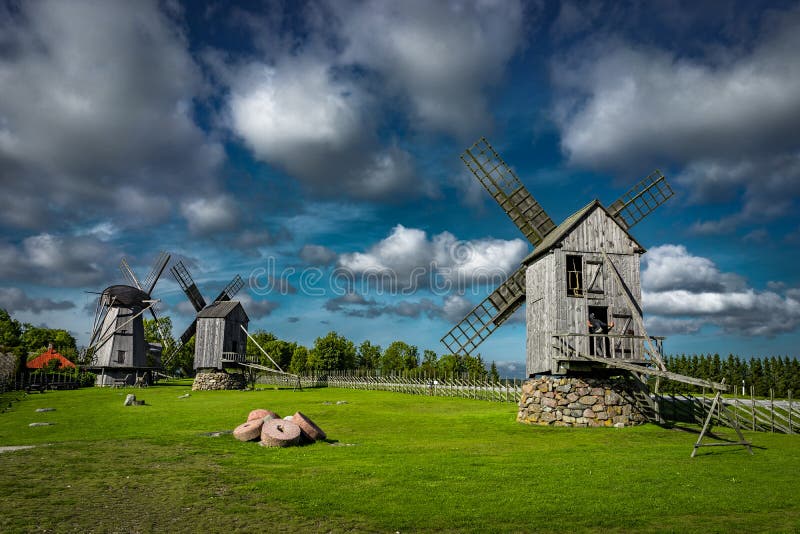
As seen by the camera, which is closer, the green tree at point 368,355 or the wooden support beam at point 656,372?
the wooden support beam at point 656,372

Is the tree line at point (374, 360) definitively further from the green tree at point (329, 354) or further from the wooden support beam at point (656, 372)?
the wooden support beam at point (656, 372)

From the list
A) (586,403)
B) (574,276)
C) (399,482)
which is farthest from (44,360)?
(399,482)

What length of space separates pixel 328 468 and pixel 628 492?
265 inches

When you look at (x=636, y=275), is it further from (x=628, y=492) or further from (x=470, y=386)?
(x=470, y=386)

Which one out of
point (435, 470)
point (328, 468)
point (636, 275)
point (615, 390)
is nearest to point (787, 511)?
point (435, 470)

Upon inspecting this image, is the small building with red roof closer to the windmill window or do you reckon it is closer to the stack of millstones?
the stack of millstones

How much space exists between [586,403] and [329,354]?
67.9 metres

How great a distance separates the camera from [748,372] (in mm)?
78500

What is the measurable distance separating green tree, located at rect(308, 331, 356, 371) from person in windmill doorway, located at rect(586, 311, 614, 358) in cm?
6688

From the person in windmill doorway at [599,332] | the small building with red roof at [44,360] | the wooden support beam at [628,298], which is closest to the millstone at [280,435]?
the person in windmill doorway at [599,332]

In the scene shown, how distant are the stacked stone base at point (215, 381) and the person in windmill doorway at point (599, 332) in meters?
38.3

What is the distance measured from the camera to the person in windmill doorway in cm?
2180

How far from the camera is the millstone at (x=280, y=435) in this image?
1611 centimetres

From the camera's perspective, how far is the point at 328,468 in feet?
42.2
